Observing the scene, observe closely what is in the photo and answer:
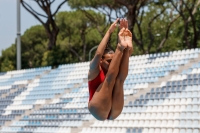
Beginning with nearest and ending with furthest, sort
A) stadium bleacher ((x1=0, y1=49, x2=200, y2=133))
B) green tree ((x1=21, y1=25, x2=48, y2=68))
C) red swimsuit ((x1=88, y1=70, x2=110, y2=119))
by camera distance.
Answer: red swimsuit ((x1=88, y1=70, x2=110, y2=119))
stadium bleacher ((x1=0, y1=49, x2=200, y2=133))
green tree ((x1=21, y1=25, x2=48, y2=68))

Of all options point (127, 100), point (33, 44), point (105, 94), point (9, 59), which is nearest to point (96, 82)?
point (105, 94)

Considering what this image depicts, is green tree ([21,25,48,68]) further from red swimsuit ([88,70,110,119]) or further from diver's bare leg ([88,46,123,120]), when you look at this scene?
diver's bare leg ([88,46,123,120])

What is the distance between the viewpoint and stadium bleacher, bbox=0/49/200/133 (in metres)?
10.9

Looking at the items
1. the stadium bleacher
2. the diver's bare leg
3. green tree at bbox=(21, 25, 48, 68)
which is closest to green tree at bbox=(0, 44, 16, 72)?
green tree at bbox=(21, 25, 48, 68)

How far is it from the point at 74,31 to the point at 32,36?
8304mm

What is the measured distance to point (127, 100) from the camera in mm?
12367

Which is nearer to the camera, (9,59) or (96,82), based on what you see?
(96,82)

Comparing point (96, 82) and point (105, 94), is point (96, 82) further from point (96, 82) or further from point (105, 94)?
point (105, 94)

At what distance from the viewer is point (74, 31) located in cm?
3522

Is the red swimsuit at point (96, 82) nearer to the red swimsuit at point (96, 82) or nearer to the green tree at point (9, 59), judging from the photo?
the red swimsuit at point (96, 82)

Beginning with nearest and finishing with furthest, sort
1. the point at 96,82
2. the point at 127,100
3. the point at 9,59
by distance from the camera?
the point at 96,82 < the point at 127,100 < the point at 9,59

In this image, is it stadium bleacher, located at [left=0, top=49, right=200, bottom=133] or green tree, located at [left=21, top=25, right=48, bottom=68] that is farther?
green tree, located at [left=21, top=25, right=48, bottom=68]

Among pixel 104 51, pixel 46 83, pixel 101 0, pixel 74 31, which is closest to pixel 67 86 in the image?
pixel 46 83

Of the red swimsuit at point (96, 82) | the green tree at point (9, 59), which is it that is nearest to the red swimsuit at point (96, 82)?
the red swimsuit at point (96, 82)
